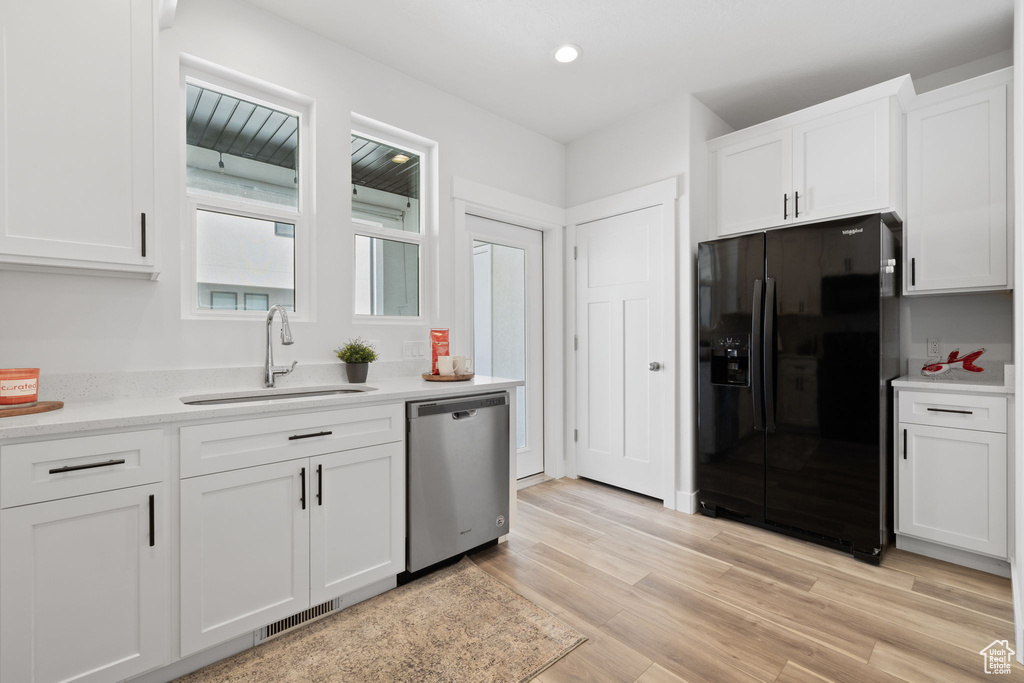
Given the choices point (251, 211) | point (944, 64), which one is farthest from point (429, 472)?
point (944, 64)

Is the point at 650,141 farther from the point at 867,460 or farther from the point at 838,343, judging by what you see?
the point at 867,460

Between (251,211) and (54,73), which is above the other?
(54,73)

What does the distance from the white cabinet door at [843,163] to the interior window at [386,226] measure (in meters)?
2.37

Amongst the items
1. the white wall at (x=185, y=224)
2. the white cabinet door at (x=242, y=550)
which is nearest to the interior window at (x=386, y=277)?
the white wall at (x=185, y=224)

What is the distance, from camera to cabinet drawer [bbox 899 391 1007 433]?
7.39 ft

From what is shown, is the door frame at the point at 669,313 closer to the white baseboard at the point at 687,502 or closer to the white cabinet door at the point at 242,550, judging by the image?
the white baseboard at the point at 687,502

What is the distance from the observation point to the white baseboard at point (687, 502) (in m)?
3.09

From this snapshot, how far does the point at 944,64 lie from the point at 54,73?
4392 mm

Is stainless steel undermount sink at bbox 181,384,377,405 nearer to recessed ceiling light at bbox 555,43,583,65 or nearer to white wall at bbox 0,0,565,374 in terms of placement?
white wall at bbox 0,0,565,374

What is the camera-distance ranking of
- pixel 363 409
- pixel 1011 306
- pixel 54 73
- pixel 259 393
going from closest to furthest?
1. pixel 54 73
2. pixel 363 409
3. pixel 259 393
4. pixel 1011 306

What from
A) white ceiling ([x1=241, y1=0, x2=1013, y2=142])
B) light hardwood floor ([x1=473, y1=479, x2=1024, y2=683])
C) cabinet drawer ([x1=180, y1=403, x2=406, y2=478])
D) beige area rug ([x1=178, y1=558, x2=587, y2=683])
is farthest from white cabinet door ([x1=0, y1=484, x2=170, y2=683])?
white ceiling ([x1=241, y1=0, x2=1013, y2=142])

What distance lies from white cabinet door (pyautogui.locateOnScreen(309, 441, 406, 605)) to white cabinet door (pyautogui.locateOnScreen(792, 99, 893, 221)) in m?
2.74

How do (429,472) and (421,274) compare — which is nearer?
(429,472)

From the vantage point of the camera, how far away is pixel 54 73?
1603 millimetres
